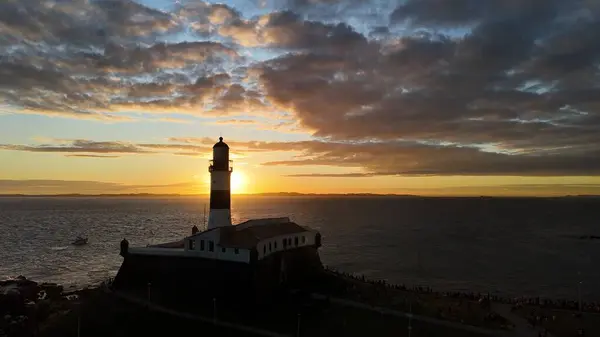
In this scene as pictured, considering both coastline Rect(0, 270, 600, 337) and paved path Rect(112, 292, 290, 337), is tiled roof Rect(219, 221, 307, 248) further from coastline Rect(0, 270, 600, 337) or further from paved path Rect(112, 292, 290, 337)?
paved path Rect(112, 292, 290, 337)

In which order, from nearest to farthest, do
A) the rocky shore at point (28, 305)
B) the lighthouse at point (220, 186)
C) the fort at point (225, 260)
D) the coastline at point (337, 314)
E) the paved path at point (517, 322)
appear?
1. the paved path at point (517, 322)
2. the coastline at point (337, 314)
3. the fort at point (225, 260)
4. the rocky shore at point (28, 305)
5. the lighthouse at point (220, 186)

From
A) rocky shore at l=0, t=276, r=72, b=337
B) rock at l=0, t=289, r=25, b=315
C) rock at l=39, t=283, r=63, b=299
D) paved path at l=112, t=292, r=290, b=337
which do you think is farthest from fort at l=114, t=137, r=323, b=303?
rock at l=39, t=283, r=63, b=299

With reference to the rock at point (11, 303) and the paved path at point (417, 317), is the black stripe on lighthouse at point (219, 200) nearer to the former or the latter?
the paved path at point (417, 317)

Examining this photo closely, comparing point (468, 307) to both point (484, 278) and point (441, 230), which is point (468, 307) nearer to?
point (484, 278)

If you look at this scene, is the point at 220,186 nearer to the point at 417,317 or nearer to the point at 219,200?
the point at 219,200

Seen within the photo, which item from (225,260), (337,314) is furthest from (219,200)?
(337,314)

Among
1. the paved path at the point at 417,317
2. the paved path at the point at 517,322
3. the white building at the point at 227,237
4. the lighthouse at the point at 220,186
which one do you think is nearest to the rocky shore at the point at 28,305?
the white building at the point at 227,237
